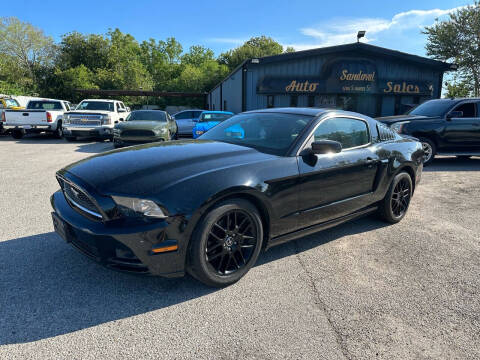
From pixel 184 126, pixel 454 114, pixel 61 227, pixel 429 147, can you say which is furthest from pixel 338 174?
pixel 184 126

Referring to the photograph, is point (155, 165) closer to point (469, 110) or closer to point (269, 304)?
point (269, 304)

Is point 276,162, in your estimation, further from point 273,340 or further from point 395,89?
point 395,89

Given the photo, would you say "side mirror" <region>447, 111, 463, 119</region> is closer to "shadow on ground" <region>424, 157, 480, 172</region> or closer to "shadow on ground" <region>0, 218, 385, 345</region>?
"shadow on ground" <region>424, 157, 480, 172</region>

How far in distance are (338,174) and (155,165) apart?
1.90 m

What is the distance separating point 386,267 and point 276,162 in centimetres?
155

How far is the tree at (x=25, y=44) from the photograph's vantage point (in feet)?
170

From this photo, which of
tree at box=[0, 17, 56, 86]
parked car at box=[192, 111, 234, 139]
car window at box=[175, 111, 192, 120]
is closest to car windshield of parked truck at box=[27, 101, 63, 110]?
car window at box=[175, 111, 192, 120]

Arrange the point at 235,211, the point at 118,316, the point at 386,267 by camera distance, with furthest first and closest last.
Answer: the point at 386,267
the point at 235,211
the point at 118,316

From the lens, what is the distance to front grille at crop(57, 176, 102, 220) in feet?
8.24

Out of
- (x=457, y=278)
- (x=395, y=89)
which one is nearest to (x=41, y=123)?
(x=457, y=278)

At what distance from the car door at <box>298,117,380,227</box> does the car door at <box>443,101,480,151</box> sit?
20.6ft

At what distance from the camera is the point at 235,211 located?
8.77ft

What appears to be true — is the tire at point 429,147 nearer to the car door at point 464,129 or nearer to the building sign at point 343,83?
the car door at point 464,129

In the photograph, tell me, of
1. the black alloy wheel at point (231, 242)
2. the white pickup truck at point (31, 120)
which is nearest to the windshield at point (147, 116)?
the white pickup truck at point (31, 120)
